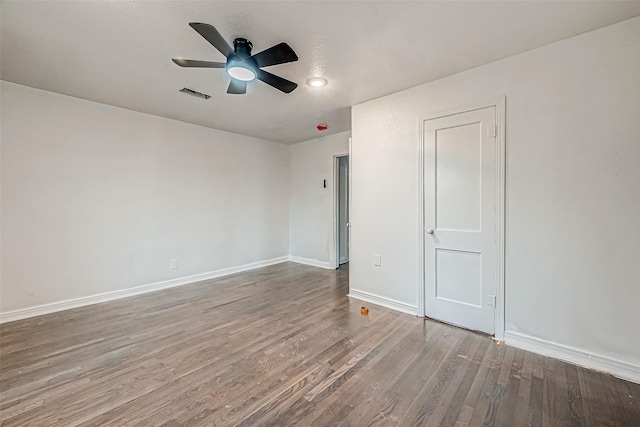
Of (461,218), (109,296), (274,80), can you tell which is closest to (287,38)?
(274,80)

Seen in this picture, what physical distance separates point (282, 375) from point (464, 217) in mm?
2154

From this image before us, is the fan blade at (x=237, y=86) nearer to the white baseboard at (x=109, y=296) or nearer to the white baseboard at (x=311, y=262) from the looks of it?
the white baseboard at (x=109, y=296)

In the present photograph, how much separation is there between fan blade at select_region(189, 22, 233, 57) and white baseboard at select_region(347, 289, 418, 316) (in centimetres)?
293

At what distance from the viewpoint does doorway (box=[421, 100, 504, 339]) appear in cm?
243

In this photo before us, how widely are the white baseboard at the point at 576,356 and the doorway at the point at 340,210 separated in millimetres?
3121

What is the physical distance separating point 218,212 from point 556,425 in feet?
14.9

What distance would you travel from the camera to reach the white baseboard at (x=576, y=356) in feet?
6.16

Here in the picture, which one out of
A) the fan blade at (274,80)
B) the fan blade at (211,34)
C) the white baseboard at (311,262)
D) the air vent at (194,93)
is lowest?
the white baseboard at (311,262)

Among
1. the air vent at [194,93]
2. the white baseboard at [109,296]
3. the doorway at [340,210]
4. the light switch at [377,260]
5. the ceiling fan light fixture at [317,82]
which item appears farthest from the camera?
the doorway at [340,210]

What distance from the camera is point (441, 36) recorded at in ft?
6.70

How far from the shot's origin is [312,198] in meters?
5.38

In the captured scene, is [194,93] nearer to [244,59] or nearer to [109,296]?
[244,59]

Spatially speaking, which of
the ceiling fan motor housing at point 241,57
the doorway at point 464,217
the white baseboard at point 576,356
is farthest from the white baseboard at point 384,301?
the ceiling fan motor housing at point 241,57

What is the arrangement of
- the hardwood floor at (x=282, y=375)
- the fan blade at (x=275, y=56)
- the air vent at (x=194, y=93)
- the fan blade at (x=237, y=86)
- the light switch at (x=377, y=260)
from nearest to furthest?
the hardwood floor at (x=282, y=375), the fan blade at (x=275, y=56), the fan blade at (x=237, y=86), the air vent at (x=194, y=93), the light switch at (x=377, y=260)
